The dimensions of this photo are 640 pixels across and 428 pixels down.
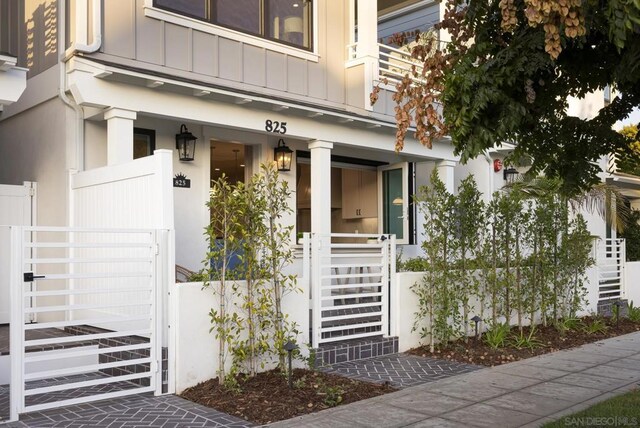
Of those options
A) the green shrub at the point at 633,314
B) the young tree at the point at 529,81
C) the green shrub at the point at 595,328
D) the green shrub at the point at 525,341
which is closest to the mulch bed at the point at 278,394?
the young tree at the point at 529,81

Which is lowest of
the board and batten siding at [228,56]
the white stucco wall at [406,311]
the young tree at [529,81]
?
the white stucco wall at [406,311]

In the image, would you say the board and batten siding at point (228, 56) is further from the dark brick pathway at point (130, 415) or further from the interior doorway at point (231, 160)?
the dark brick pathway at point (130, 415)

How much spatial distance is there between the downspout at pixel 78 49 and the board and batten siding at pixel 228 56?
0.52ft

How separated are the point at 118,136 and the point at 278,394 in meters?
3.92

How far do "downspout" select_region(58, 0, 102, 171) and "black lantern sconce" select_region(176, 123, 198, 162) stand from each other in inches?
63.8

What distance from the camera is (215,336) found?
661cm

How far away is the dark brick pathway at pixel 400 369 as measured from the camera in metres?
7.25

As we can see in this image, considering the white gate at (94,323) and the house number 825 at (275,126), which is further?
the house number 825 at (275,126)

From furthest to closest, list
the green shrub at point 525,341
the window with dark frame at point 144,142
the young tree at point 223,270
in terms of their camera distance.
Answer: the window with dark frame at point 144,142, the green shrub at point 525,341, the young tree at point 223,270

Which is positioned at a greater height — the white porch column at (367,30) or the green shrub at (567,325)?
the white porch column at (367,30)

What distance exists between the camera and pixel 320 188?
1058 centimetres

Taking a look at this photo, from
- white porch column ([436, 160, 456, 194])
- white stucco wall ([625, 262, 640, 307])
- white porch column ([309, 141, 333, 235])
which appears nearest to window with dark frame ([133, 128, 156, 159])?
white porch column ([309, 141, 333, 235])

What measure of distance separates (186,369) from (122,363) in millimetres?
639

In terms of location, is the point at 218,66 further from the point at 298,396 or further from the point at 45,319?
the point at 298,396
